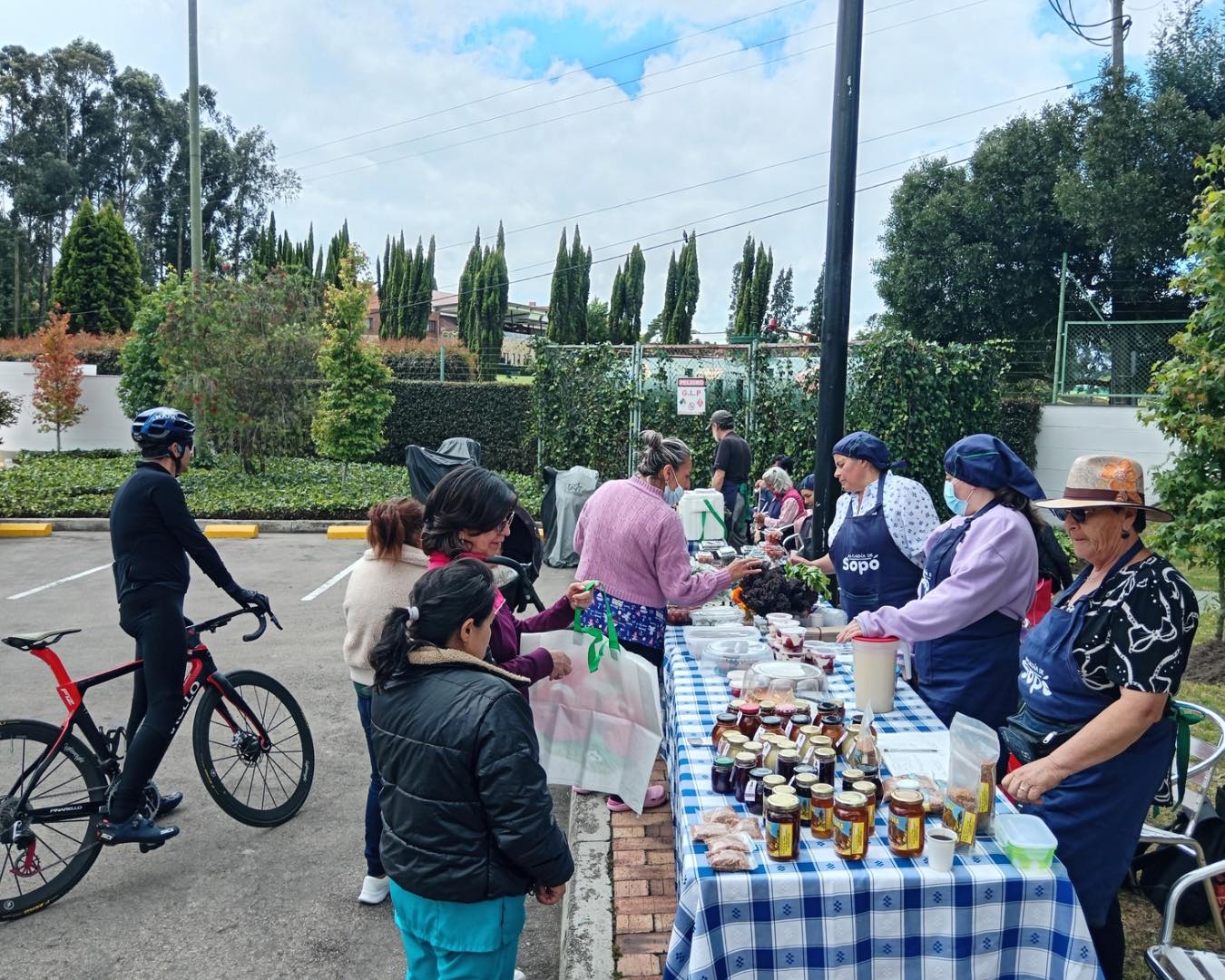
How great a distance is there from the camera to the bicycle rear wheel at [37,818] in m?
3.68

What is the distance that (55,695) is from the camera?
633 cm

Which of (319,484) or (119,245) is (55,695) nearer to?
(319,484)

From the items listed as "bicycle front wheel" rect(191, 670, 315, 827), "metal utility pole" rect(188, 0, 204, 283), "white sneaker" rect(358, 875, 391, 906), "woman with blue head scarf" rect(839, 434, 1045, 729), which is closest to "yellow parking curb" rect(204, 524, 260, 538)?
Answer: "metal utility pole" rect(188, 0, 204, 283)

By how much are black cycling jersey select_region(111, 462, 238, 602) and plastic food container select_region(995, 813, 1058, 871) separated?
3.17 meters

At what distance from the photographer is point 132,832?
385cm

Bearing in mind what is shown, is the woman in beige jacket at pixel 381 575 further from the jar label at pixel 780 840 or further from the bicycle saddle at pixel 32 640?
the jar label at pixel 780 840

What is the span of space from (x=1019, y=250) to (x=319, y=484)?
17510 mm

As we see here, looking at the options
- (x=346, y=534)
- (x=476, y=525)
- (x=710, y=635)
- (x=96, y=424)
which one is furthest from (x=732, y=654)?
(x=96, y=424)

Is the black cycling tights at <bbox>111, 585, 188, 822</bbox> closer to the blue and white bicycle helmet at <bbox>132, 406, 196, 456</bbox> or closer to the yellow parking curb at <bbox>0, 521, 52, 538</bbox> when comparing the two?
the blue and white bicycle helmet at <bbox>132, 406, 196, 456</bbox>

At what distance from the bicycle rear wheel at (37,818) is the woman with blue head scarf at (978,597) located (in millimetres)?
3302

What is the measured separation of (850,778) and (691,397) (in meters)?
10.7

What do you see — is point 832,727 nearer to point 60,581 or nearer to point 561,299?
point 60,581

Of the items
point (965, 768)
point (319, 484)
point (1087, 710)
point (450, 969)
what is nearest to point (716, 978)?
point (450, 969)

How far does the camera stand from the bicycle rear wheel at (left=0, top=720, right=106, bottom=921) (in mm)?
3678
